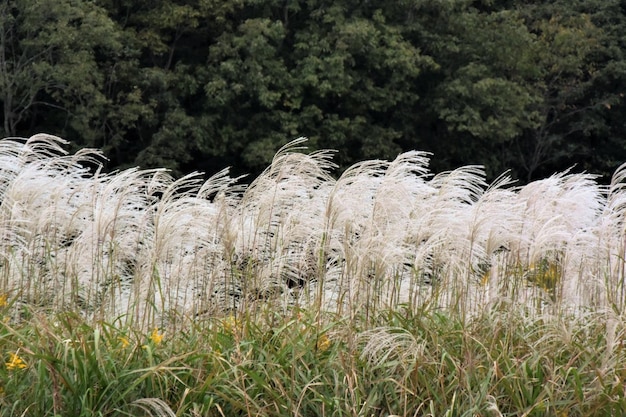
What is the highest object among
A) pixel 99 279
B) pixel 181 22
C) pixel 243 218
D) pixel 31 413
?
pixel 181 22

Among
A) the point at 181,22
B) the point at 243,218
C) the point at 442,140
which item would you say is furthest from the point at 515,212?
the point at 442,140

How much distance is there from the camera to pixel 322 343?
171 inches

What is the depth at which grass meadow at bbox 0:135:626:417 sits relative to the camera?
3986 millimetres

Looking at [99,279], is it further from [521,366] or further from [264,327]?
[521,366]

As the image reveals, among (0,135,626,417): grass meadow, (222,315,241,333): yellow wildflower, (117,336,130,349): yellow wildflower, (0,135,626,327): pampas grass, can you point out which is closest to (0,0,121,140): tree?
(0,135,626,417): grass meadow

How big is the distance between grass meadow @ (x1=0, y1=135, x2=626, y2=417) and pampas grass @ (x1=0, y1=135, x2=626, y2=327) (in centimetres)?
2

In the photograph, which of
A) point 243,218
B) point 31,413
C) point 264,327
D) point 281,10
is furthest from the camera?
point 281,10

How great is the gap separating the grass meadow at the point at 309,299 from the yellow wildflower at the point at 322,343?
0.01 m

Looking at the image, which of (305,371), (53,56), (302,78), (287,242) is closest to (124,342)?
(305,371)

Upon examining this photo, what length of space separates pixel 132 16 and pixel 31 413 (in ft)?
70.0

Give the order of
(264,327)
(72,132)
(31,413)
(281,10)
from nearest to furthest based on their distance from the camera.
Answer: (31,413) → (264,327) → (72,132) → (281,10)

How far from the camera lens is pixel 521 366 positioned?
409 cm

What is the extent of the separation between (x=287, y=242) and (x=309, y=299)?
13.5 inches

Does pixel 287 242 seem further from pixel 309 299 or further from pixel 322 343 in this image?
pixel 322 343
